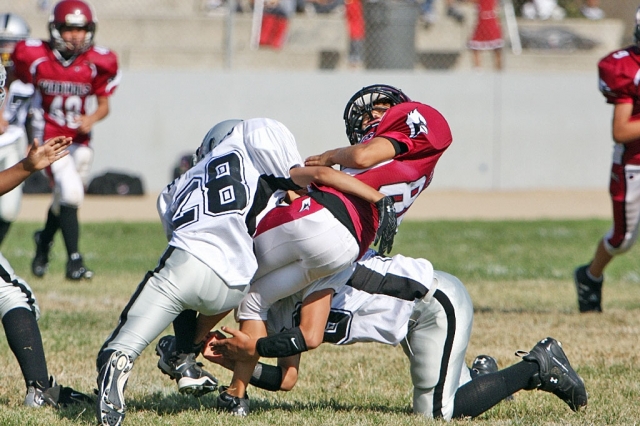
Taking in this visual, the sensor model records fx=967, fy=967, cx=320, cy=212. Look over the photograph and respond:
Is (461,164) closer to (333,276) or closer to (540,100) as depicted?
(540,100)

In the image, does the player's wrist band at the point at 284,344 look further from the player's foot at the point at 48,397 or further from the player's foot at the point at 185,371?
the player's foot at the point at 48,397

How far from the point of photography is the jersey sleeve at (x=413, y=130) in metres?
3.58

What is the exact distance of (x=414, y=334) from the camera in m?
3.79

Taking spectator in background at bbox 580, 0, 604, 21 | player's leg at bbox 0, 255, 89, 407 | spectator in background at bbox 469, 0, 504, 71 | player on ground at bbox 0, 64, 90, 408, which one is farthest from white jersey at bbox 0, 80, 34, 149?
spectator in background at bbox 580, 0, 604, 21

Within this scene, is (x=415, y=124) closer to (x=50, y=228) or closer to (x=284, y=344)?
(x=284, y=344)

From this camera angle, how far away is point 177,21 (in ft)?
50.0

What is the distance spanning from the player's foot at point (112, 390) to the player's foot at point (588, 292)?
400 centimetres

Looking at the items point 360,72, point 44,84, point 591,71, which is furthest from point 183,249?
point 591,71

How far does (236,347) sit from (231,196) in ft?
1.88

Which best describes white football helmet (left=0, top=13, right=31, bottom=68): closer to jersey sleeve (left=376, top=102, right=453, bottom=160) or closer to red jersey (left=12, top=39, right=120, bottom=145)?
red jersey (left=12, top=39, right=120, bottom=145)

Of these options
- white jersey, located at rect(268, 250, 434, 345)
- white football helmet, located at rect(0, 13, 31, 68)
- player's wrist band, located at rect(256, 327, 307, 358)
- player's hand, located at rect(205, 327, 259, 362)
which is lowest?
player's hand, located at rect(205, 327, 259, 362)

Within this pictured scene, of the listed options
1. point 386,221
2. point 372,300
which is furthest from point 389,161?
point 372,300

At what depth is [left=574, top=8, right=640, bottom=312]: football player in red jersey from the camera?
578cm

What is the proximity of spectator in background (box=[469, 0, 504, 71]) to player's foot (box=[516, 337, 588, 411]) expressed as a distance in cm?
1171
